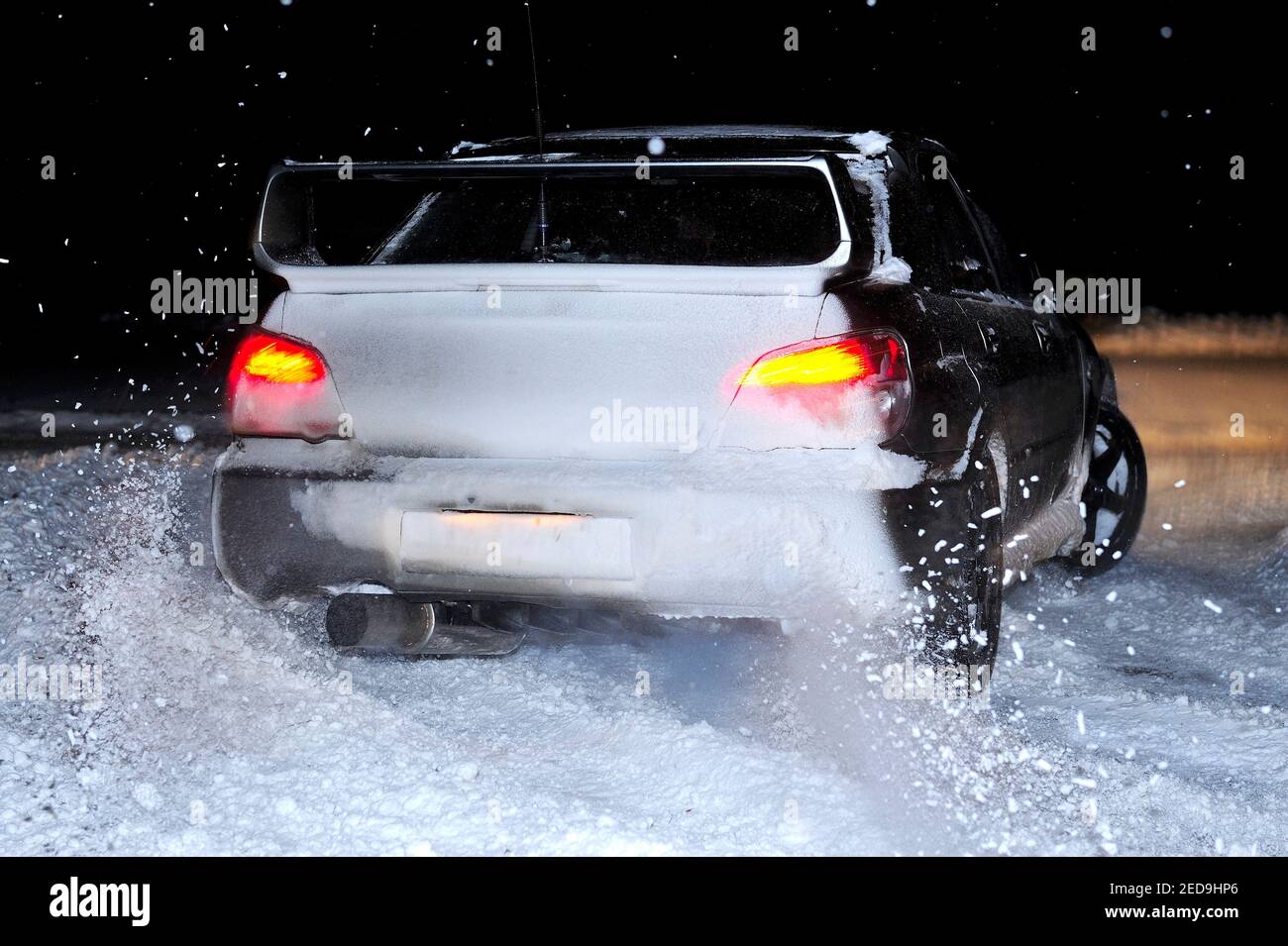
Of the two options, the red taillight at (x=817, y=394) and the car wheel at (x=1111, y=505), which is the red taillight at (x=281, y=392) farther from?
the car wheel at (x=1111, y=505)

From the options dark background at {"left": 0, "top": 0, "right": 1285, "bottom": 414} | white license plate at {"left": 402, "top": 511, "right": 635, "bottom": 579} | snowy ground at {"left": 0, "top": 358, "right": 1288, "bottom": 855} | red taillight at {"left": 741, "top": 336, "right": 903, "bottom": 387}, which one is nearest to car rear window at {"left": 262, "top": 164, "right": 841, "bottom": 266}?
red taillight at {"left": 741, "top": 336, "right": 903, "bottom": 387}

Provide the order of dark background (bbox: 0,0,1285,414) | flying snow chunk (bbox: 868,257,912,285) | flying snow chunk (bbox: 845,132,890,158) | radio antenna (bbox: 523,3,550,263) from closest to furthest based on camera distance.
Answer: flying snow chunk (bbox: 868,257,912,285)
radio antenna (bbox: 523,3,550,263)
flying snow chunk (bbox: 845,132,890,158)
dark background (bbox: 0,0,1285,414)

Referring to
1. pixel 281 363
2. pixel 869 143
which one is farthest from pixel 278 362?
pixel 869 143

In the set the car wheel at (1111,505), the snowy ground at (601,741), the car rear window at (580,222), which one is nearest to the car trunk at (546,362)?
the car rear window at (580,222)

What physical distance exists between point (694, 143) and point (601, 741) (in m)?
1.92

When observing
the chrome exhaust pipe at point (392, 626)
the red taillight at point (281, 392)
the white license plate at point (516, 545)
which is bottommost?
the chrome exhaust pipe at point (392, 626)

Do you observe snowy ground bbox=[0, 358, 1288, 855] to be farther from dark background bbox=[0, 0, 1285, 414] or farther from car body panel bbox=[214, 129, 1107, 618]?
dark background bbox=[0, 0, 1285, 414]

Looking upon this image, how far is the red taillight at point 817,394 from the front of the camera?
313 cm

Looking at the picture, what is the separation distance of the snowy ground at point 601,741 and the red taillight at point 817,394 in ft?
1.62

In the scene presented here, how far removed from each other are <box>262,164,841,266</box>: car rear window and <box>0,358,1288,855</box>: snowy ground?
1.10 m

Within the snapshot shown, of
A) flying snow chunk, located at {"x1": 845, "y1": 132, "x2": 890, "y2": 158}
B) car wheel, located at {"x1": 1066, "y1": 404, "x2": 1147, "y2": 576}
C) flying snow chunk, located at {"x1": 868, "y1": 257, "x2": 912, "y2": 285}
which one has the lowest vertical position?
car wheel, located at {"x1": 1066, "y1": 404, "x2": 1147, "y2": 576}

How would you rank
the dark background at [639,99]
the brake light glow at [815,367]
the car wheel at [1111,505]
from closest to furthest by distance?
the brake light glow at [815,367], the car wheel at [1111,505], the dark background at [639,99]

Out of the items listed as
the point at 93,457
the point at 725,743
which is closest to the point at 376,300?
the point at 725,743

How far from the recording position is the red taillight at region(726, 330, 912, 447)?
10.3 feet
